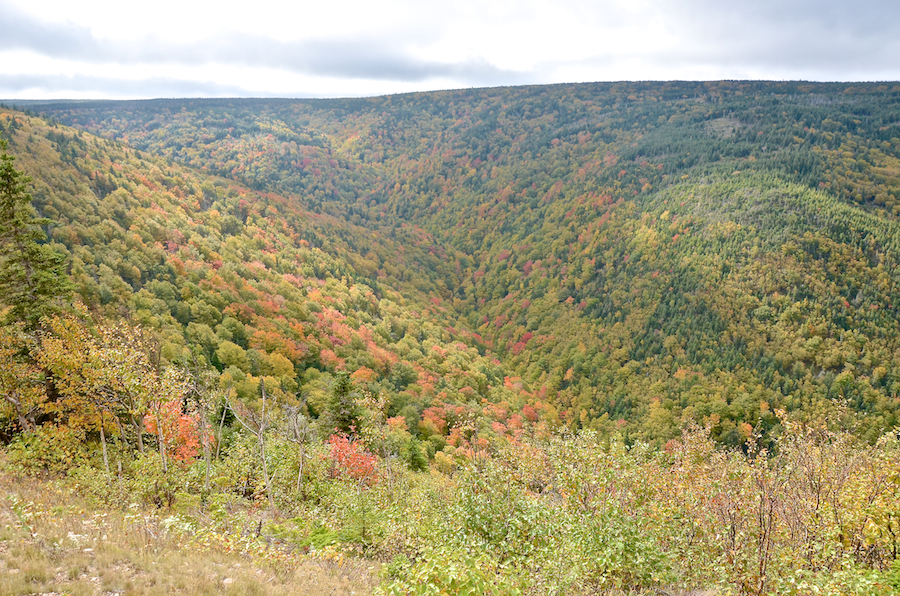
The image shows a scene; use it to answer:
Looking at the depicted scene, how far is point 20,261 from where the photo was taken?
2728 cm

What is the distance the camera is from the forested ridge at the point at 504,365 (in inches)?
704

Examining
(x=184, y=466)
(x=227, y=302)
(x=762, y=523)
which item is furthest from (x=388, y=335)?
(x=762, y=523)

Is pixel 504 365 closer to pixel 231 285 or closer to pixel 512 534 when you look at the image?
pixel 231 285

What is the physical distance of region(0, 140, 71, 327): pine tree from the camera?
26516 millimetres

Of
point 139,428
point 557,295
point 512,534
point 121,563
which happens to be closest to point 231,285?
point 139,428

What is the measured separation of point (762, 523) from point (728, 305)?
13405cm

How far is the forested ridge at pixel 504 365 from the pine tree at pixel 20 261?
346 millimetres

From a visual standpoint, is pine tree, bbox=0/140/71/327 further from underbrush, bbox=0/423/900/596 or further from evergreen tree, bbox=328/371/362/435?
evergreen tree, bbox=328/371/362/435

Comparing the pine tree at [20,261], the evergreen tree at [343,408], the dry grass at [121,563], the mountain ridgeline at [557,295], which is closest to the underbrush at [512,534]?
the dry grass at [121,563]

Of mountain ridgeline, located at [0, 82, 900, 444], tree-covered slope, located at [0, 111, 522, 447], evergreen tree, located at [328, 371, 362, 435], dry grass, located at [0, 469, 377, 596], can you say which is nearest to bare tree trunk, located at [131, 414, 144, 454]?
dry grass, located at [0, 469, 377, 596]

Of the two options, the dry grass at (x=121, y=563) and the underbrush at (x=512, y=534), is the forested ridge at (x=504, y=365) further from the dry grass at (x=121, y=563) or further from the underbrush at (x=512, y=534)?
the dry grass at (x=121, y=563)

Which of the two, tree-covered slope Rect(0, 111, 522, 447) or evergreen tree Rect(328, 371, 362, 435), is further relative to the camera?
tree-covered slope Rect(0, 111, 522, 447)

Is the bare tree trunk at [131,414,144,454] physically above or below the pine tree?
below

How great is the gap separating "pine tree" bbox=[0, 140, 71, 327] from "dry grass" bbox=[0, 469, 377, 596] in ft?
41.4
